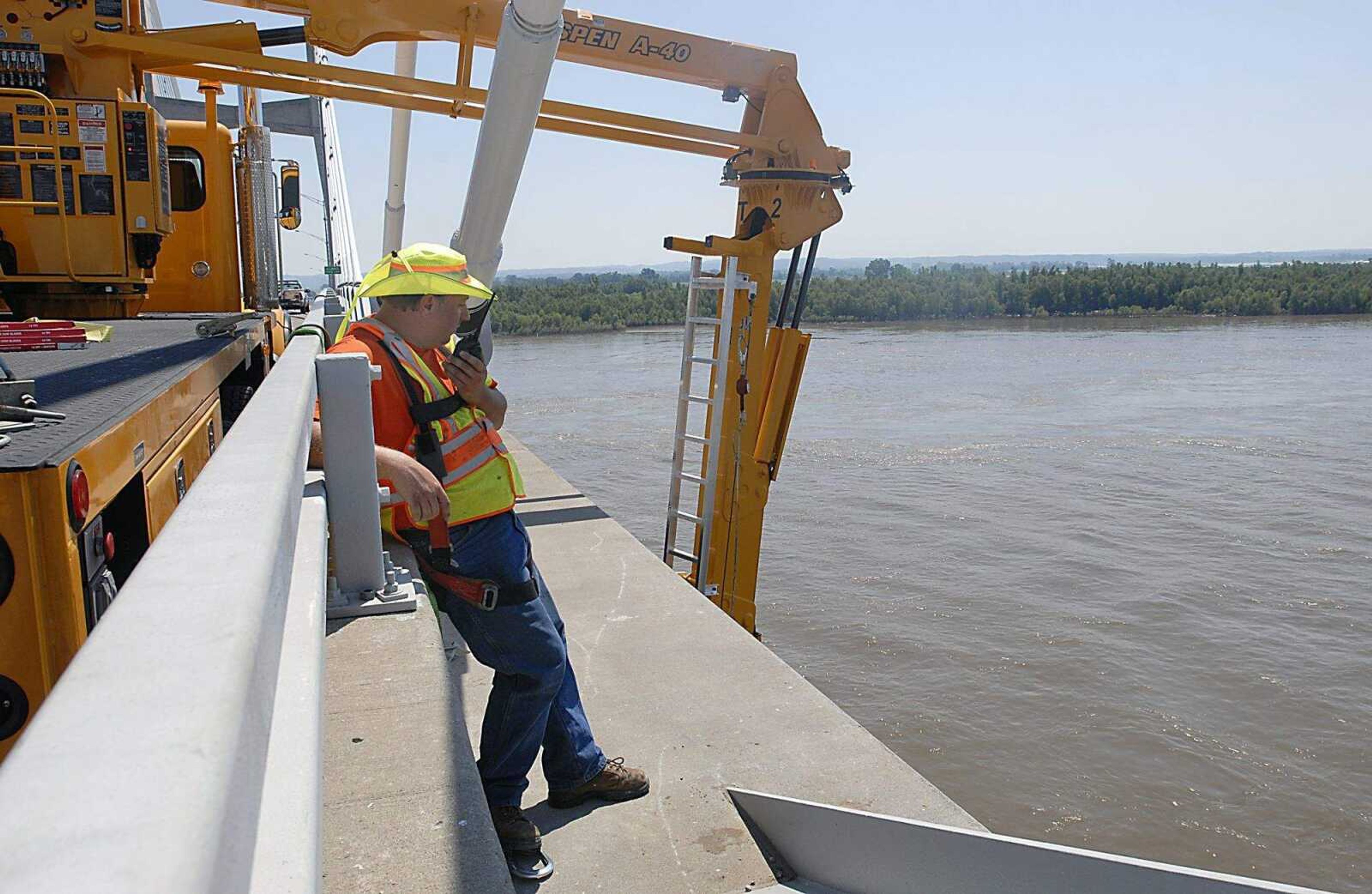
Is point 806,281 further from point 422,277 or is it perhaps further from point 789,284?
point 422,277

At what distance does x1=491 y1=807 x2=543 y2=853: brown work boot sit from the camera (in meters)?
3.53

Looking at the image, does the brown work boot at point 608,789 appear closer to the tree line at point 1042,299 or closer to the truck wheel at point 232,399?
the truck wheel at point 232,399

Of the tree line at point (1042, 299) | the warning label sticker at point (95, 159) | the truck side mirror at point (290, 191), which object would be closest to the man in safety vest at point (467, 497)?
the warning label sticker at point (95, 159)

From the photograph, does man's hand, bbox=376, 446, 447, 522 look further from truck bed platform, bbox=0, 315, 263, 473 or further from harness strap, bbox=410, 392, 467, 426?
truck bed platform, bbox=0, 315, 263, 473

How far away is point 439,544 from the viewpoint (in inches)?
126

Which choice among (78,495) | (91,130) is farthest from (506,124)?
(78,495)

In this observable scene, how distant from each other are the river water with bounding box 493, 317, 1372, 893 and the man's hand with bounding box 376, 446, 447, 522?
4.40 meters

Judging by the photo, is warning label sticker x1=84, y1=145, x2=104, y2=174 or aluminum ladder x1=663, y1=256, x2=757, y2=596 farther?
aluminum ladder x1=663, y1=256, x2=757, y2=596

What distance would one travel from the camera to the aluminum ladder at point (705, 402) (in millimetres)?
8344

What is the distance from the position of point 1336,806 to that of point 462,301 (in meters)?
5.97

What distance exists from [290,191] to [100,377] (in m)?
6.70

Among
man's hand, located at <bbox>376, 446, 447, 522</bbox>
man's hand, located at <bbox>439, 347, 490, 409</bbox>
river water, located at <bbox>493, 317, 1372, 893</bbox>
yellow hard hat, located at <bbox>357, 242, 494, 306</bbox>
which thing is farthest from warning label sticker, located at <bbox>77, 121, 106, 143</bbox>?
river water, located at <bbox>493, 317, 1372, 893</bbox>

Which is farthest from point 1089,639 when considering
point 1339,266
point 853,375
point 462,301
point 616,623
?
point 1339,266

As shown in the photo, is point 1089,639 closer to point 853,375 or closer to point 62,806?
point 62,806
